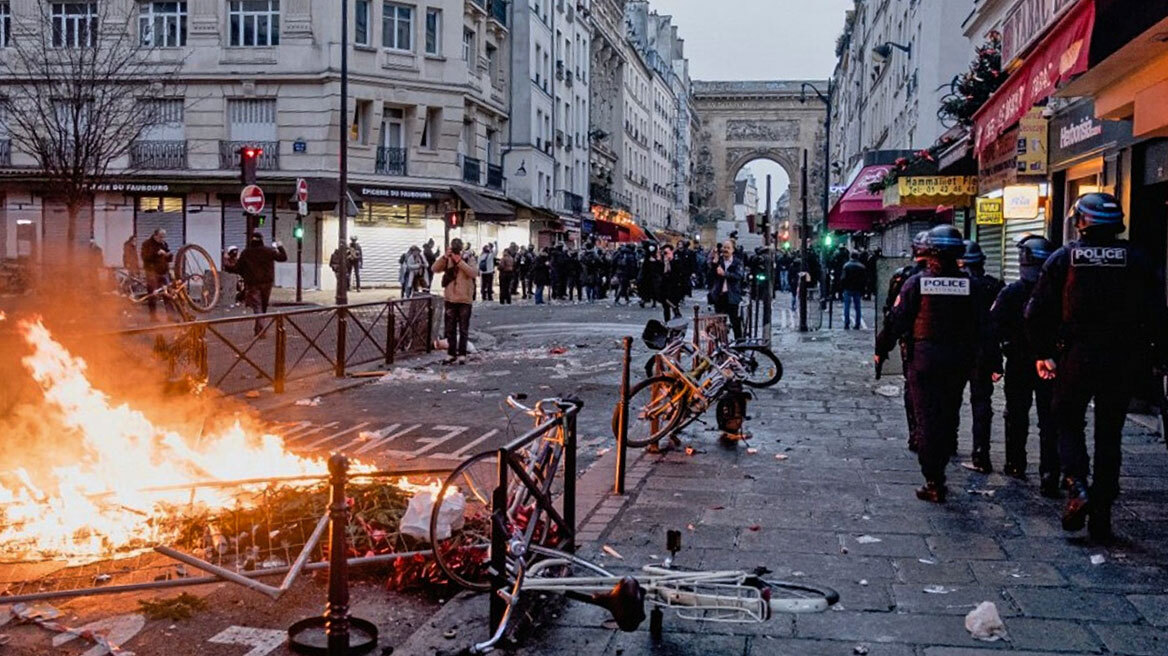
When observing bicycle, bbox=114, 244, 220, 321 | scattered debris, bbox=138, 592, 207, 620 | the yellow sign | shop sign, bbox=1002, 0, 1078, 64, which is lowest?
scattered debris, bbox=138, 592, 207, 620

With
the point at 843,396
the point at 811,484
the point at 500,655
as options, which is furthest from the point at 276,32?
the point at 500,655

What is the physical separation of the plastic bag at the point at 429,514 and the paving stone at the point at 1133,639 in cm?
284

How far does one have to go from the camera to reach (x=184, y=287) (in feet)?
71.4

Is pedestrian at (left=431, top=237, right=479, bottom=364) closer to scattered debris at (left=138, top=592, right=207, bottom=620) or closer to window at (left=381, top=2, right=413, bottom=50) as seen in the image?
scattered debris at (left=138, top=592, right=207, bottom=620)

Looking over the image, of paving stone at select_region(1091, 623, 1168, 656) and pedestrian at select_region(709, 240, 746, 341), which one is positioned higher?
pedestrian at select_region(709, 240, 746, 341)

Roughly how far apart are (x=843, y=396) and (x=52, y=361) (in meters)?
8.28

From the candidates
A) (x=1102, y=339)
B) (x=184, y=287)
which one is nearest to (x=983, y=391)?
(x=1102, y=339)

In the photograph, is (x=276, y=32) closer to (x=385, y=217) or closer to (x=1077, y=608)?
(x=385, y=217)

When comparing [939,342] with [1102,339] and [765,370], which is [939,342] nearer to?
[1102,339]

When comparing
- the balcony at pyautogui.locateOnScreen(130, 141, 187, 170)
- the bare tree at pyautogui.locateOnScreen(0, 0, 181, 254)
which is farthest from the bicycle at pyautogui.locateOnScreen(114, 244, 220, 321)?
the balcony at pyautogui.locateOnScreen(130, 141, 187, 170)

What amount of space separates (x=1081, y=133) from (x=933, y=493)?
7.30m

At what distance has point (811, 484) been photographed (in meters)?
7.90

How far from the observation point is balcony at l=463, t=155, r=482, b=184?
136ft

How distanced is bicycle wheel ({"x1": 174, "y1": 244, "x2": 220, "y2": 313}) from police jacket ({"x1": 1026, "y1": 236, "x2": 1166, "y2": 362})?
18.1m
